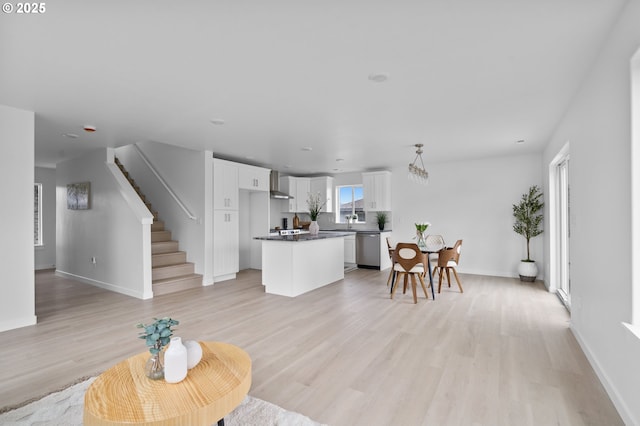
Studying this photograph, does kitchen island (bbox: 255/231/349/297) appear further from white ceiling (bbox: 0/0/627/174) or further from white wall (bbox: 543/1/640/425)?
white wall (bbox: 543/1/640/425)

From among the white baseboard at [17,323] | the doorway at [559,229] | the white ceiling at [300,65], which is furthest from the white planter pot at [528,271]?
the white baseboard at [17,323]

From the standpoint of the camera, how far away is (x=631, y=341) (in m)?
1.77

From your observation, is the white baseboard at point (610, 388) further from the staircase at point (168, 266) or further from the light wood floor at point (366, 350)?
the staircase at point (168, 266)

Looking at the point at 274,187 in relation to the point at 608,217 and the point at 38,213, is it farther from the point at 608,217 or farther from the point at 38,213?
the point at 608,217

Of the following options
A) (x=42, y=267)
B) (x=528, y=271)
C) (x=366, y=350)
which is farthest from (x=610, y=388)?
(x=42, y=267)

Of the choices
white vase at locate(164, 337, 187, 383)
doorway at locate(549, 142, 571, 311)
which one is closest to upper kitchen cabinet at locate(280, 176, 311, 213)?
doorway at locate(549, 142, 571, 311)

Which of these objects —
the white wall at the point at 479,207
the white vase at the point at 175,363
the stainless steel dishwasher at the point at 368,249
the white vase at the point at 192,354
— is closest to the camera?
the white vase at the point at 175,363

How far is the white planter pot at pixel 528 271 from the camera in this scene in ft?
18.5

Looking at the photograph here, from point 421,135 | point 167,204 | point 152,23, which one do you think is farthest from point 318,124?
point 167,204

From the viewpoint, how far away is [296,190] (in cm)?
840

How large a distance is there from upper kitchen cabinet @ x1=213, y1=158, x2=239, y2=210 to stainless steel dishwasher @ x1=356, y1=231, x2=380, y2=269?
9.98 ft

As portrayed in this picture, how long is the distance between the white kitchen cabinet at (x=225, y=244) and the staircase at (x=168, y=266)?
17.1 inches

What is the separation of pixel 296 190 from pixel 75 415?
22.4 ft

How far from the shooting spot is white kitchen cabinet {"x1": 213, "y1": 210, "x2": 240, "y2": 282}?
583cm
